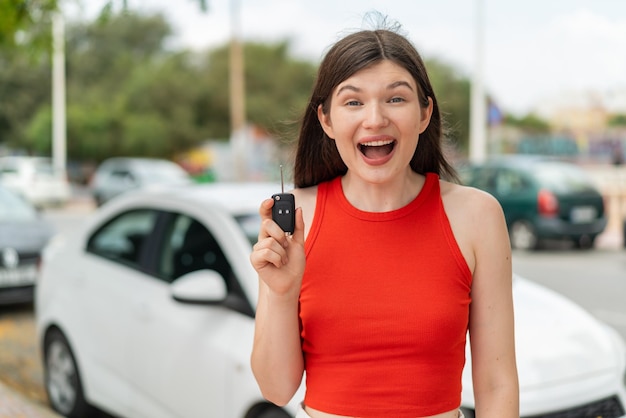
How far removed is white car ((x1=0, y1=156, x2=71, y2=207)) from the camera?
973 inches

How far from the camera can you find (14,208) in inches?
330

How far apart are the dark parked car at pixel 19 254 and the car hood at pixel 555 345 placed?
16.0ft

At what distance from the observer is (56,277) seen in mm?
4617

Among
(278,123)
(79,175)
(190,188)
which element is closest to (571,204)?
(190,188)

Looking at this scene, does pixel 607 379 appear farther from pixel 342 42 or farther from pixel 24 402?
pixel 24 402

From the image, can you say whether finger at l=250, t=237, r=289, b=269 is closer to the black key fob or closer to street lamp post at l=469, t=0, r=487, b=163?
the black key fob

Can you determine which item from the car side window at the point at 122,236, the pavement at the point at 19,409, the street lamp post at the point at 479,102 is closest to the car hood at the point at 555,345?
the car side window at the point at 122,236

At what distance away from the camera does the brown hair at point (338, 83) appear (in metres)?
1.61

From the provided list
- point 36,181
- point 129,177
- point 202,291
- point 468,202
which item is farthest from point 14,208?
point 36,181

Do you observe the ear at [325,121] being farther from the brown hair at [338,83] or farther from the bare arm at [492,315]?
the bare arm at [492,315]

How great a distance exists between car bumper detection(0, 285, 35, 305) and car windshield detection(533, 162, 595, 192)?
8363mm

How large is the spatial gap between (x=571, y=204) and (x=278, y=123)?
11.0m

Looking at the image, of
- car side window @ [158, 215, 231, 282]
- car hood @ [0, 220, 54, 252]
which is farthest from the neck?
car hood @ [0, 220, 54, 252]

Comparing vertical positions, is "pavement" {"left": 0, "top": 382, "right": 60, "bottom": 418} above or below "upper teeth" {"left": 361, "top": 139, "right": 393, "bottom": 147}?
below
